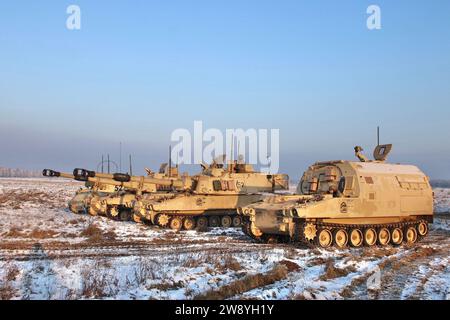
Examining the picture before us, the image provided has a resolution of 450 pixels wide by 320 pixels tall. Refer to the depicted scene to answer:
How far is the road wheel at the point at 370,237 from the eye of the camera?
16.9m

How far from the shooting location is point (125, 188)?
28.4 meters

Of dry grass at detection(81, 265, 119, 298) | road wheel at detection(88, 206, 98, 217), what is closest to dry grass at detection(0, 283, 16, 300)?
dry grass at detection(81, 265, 119, 298)

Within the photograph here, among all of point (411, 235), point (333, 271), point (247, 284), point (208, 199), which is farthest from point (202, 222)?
→ point (247, 284)

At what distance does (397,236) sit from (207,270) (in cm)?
1009

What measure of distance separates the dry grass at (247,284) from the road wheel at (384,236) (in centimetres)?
747

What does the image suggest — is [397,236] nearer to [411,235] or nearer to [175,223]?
[411,235]

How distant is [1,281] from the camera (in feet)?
31.1

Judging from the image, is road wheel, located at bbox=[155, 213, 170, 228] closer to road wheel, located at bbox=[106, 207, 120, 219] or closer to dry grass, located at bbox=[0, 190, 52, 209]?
road wheel, located at bbox=[106, 207, 120, 219]

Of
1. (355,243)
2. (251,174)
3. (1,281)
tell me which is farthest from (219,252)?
(251,174)

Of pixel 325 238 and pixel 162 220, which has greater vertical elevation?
pixel 325 238

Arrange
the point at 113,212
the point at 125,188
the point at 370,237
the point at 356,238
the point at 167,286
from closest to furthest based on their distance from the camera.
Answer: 1. the point at 167,286
2. the point at 356,238
3. the point at 370,237
4. the point at 113,212
5. the point at 125,188
